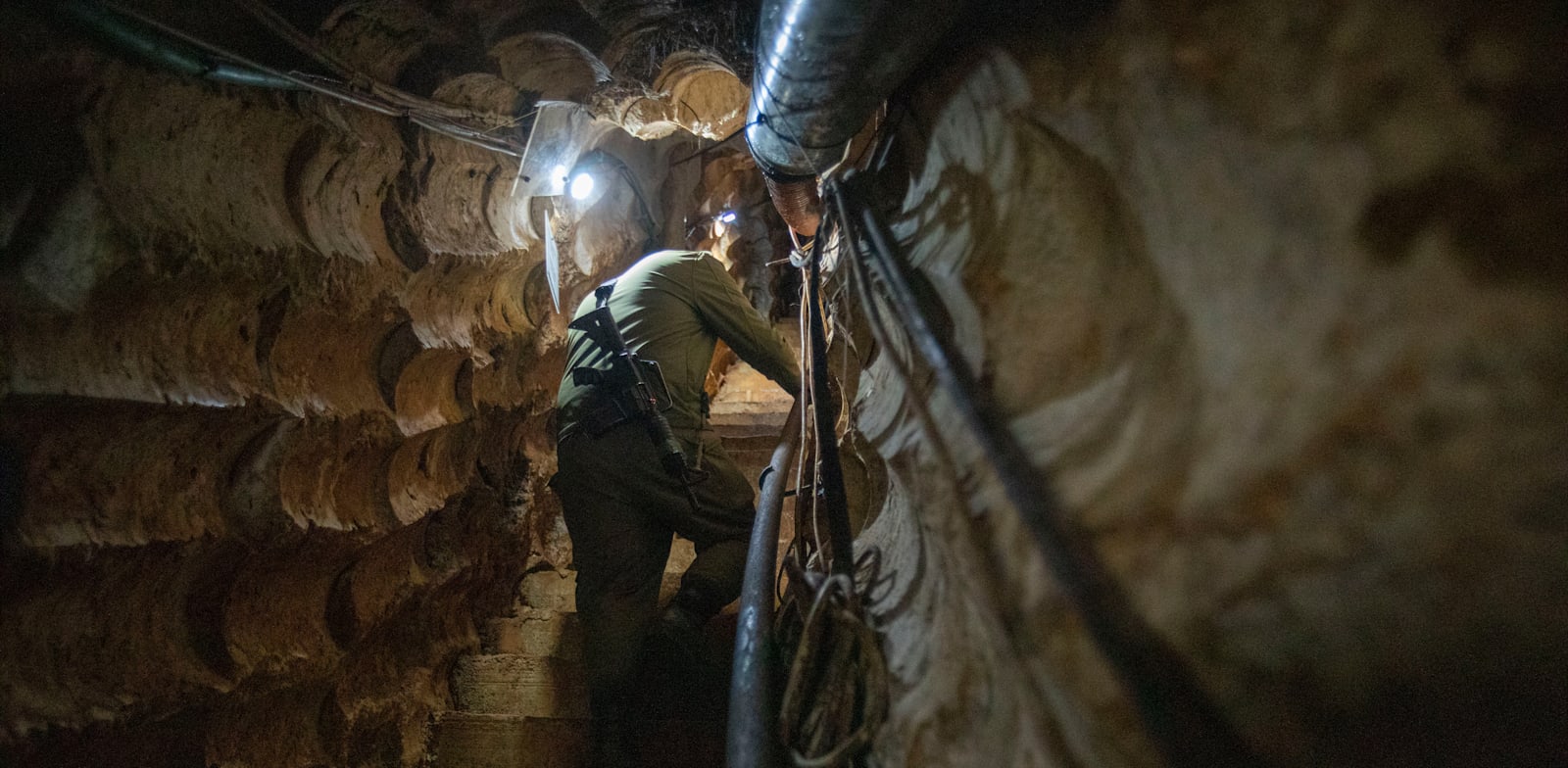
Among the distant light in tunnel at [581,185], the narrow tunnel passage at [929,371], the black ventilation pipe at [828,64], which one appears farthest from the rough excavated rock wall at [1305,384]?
the distant light in tunnel at [581,185]

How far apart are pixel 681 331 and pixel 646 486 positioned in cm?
77

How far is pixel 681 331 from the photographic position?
10.00 feet

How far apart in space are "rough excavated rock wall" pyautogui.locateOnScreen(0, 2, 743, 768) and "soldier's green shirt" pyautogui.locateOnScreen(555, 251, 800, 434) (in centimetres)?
87

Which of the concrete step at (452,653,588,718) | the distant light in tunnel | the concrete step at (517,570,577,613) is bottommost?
the concrete step at (452,653,588,718)

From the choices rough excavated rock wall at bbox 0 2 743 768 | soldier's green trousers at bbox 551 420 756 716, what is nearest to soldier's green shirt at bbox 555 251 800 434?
soldier's green trousers at bbox 551 420 756 716

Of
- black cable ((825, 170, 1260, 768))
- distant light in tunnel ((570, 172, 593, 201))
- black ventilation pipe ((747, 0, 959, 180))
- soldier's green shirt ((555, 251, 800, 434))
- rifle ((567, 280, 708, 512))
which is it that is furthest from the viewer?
distant light in tunnel ((570, 172, 593, 201))

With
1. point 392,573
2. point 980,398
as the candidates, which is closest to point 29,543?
point 392,573

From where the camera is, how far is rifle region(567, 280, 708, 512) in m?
2.66

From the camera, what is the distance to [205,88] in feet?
6.25

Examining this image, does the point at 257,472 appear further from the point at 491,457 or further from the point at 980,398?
the point at 980,398

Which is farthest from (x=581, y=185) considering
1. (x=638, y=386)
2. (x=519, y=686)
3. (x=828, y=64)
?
(x=828, y=64)

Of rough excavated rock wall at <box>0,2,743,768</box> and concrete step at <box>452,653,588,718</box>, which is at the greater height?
rough excavated rock wall at <box>0,2,743,768</box>

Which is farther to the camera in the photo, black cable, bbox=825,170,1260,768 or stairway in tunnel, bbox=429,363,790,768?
stairway in tunnel, bbox=429,363,790,768

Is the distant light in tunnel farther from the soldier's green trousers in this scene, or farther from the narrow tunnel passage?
the soldier's green trousers
